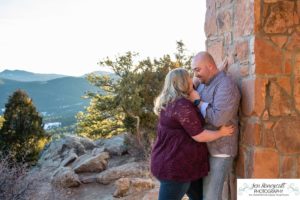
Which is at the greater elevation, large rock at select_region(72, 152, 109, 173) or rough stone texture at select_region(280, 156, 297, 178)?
rough stone texture at select_region(280, 156, 297, 178)

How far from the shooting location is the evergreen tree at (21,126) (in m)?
12.3

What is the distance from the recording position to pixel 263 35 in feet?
8.71

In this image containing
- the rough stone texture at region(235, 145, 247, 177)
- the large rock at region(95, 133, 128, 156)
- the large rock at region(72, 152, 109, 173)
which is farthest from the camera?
the large rock at region(95, 133, 128, 156)

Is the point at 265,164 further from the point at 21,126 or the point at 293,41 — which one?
the point at 21,126

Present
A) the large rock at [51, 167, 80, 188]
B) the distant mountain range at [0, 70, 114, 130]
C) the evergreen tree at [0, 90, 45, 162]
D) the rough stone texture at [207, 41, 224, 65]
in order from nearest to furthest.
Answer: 1. the rough stone texture at [207, 41, 224, 65]
2. the large rock at [51, 167, 80, 188]
3. the evergreen tree at [0, 90, 45, 162]
4. the distant mountain range at [0, 70, 114, 130]

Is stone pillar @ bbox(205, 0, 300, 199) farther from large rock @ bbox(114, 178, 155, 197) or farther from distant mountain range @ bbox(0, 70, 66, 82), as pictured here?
distant mountain range @ bbox(0, 70, 66, 82)

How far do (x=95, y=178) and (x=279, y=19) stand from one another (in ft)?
14.6

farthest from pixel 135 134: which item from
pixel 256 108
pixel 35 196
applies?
pixel 256 108

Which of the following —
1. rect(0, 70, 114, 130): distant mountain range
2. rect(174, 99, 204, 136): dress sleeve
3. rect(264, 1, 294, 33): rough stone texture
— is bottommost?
rect(0, 70, 114, 130): distant mountain range

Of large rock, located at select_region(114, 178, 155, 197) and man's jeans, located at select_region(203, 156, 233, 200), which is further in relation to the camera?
large rock, located at select_region(114, 178, 155, 197)

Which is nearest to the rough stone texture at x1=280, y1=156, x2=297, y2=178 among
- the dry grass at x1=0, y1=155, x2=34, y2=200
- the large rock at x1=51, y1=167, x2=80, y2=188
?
the dry grass at x1=0, y1=155, x2=34, y2=200

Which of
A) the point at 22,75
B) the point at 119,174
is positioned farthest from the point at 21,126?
the point at 22,75

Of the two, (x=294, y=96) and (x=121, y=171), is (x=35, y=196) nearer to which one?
(x=121, y=171)

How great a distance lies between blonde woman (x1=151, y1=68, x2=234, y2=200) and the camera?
246 centimetres
